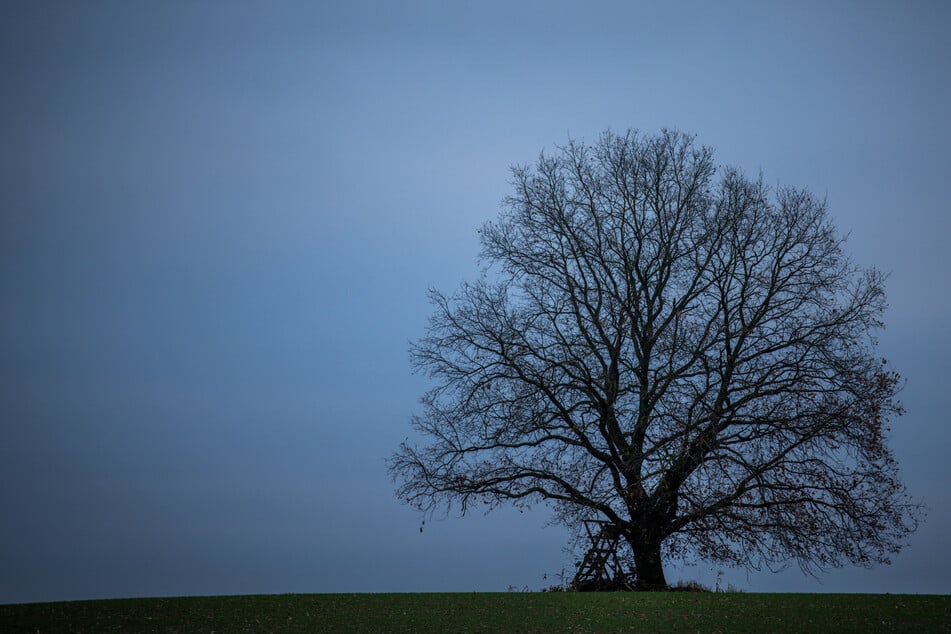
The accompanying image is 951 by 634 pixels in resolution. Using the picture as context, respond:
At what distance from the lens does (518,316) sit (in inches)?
896

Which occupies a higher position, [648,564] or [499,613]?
[648,564]

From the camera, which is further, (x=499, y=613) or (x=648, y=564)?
(x=648, y=564)

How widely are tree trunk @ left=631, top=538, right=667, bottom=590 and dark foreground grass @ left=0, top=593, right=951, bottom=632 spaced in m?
2.63

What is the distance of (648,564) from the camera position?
21234mm

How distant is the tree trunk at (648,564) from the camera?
21172mm

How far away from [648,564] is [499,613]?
676cm

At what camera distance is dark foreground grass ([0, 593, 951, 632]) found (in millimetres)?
14125

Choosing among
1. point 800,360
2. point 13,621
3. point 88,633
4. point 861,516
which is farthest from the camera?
point 800,360

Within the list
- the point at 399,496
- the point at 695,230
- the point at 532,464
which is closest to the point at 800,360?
the point at 695,230

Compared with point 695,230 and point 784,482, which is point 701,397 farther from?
point 695,230

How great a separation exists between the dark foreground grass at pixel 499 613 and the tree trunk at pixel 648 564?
8.63ft

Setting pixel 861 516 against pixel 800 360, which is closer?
pixel 861 516

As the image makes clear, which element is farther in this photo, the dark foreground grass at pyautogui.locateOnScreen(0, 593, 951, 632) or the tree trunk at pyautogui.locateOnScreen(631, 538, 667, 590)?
the tree trunk at pyautogui.locateOnScreen(631, 538, 667, 590)

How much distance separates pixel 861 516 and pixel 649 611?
7.34 m
